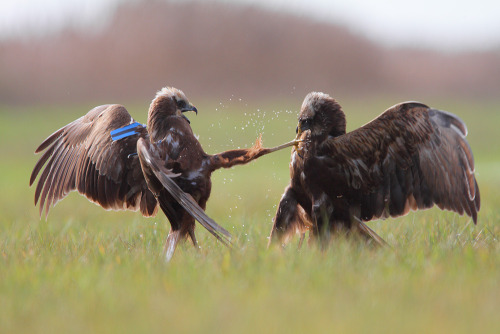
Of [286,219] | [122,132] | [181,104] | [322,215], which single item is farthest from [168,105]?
[322,215]

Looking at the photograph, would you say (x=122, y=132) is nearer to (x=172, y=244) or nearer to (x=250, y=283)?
(x=172, y=244)

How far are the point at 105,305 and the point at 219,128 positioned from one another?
1922 centimetres

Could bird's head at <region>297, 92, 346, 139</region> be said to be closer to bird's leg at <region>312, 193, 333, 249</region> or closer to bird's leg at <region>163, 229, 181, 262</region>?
bird's leg at <region>312, 193, 333, 249</region>

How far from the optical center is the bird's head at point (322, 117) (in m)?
5.27

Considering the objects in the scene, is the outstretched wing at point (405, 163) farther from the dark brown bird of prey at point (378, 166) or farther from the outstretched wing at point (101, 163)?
the outstretched wing at point (101, 163)

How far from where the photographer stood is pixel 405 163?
5184 millimetres

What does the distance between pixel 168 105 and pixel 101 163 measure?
0.87 m

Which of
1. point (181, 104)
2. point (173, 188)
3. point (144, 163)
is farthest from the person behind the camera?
point (181, 104)

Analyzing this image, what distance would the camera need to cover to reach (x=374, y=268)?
13.7 feet

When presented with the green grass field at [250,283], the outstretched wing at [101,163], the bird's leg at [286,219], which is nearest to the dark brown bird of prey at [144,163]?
the outstretched wing at [101,163]

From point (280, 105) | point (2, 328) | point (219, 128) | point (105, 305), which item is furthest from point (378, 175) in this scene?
point (280, 105)

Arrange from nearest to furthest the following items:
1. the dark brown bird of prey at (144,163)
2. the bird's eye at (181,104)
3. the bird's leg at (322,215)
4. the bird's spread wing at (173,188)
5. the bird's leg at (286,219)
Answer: the bird's spread wing at (173,188) → the dark brown bird of prey at (144,163) → the bird's leg at (322,215) → the bird's eye at (181,104) → the bird's leg at (286,219)

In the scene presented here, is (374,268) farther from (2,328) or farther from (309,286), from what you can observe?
(2,328)

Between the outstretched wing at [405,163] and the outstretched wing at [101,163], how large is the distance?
64.0 inches
